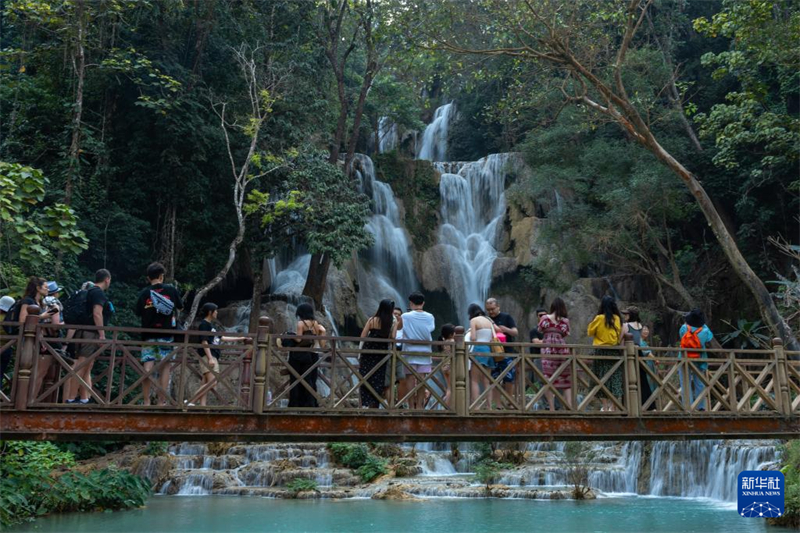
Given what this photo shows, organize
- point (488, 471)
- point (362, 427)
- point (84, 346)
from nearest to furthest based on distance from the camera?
1. point (84, 346)
2. point (362, 427)
3. point (488, 471)

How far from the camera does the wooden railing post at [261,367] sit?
7871mm

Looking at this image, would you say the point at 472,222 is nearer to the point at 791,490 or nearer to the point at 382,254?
the point at 382,254

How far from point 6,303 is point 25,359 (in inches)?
50.2

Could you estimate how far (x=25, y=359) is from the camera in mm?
7164

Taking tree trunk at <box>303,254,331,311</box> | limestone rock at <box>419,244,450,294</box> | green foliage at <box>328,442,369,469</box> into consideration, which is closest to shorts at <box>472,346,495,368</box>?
green foliage at <box>328,442,369,469</box>

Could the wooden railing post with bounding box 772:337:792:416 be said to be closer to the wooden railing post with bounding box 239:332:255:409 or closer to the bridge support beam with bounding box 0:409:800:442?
the bridge support beam with bounding box 0:409:800:442

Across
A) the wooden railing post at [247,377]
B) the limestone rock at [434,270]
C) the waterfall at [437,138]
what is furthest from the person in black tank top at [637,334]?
the waterfall at [437,138]

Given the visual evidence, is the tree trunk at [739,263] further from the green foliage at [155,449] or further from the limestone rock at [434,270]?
the limestone rock at [434,270]

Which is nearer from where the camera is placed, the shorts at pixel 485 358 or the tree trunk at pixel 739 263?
the shorts at pixel 485 358

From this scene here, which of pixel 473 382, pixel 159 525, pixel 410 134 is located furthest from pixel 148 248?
pixel 410 134

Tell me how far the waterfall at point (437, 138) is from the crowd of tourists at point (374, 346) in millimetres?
26142

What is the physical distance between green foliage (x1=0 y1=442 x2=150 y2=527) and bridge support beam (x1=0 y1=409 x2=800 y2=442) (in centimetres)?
415

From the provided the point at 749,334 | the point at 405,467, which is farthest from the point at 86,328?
the point at 749,334

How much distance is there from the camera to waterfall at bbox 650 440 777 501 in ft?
48.2
